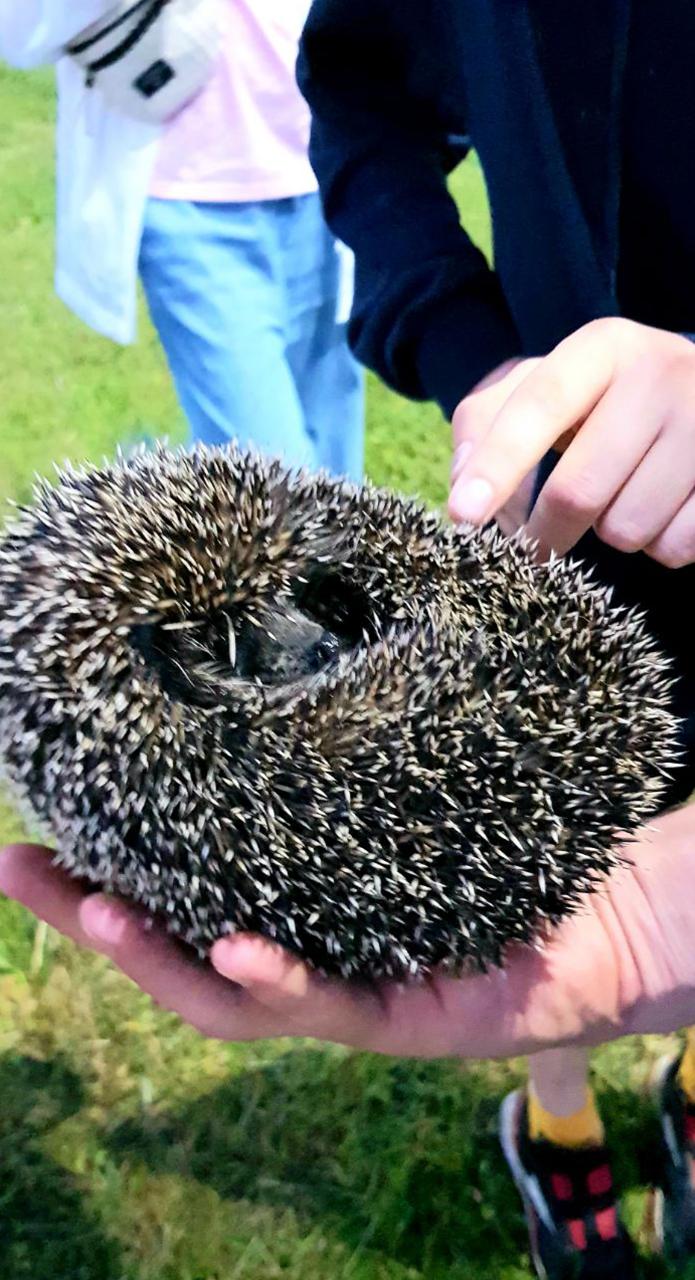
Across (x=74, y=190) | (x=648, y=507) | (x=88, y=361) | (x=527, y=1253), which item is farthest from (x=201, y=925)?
(x=88, y=361)

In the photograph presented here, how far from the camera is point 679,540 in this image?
1091 millimetres

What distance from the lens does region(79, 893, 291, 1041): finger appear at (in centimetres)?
105

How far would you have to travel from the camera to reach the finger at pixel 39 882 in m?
1.12

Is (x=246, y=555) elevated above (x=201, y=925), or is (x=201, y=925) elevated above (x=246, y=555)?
(x=246, y=555)

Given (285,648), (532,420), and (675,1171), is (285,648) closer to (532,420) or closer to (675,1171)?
(532,420)

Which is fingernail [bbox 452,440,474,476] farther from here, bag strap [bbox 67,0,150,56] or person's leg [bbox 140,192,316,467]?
bag strap [bbox 67,0,150,56]

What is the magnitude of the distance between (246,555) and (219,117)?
131 centimetres

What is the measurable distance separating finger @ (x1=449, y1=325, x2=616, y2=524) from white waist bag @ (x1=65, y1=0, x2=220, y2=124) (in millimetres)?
1166

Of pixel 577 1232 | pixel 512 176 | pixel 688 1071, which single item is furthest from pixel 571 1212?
pixel 512 176

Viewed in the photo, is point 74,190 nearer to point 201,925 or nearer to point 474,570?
point 474,570

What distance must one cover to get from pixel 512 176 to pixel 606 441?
49cm

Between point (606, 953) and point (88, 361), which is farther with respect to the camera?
point (88, 361)

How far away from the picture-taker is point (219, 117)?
200 cm

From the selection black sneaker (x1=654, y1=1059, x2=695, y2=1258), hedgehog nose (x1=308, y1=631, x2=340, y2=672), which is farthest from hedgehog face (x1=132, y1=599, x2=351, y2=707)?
black sneaker (x1=654, y1=1059, x2=695, y2=1258)
